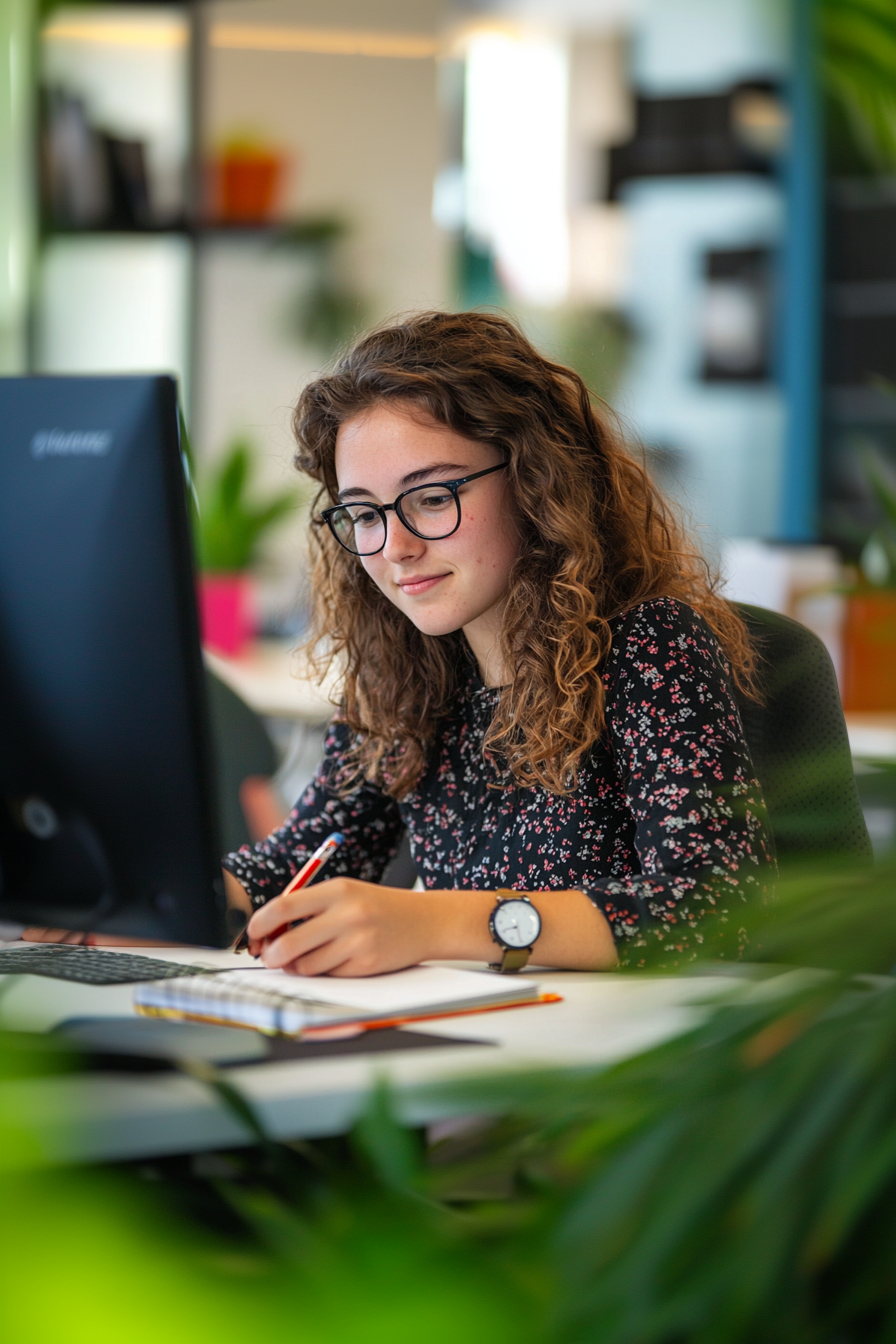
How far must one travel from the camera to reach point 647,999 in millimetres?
598

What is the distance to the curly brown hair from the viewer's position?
4.64 feet

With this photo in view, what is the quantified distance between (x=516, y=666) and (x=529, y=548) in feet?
0.37

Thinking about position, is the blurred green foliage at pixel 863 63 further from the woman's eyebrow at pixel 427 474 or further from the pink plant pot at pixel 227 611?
the pink plant pot at pixel 227 611

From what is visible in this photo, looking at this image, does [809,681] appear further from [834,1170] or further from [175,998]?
[834,1170]

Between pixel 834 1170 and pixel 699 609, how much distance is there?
1060mm

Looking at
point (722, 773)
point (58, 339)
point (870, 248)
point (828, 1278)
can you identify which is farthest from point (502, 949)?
point (870, 248)

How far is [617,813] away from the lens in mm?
1430

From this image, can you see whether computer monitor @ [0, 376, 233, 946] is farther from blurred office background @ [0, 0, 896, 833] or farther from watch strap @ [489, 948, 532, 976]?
blurred office background @ [0, 0, 896, 833]

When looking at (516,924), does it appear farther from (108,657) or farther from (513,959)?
(108,657)

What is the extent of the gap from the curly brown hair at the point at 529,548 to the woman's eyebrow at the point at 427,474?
1.4 inches

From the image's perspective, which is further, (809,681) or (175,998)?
(809,681)

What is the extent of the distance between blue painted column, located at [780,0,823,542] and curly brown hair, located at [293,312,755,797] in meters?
3.70

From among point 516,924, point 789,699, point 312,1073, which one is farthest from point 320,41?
point 312,1073

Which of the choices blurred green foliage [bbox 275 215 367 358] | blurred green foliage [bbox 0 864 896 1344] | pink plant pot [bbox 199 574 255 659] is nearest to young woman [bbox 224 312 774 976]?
blurred green foliage [bbox 0 864 896 1344]
